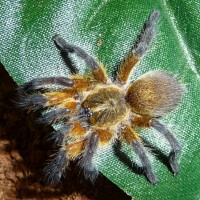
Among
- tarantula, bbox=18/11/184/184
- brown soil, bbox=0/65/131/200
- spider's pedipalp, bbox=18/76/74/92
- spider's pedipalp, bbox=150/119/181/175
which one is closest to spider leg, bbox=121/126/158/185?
tarantula, bbox=18/11/184/184

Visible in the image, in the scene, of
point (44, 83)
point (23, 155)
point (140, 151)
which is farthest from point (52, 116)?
point (23, 155)

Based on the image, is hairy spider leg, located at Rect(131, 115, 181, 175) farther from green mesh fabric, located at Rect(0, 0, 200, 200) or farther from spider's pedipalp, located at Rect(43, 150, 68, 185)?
spider's pedipalp, located at Rect(43, 150, 68, 185)

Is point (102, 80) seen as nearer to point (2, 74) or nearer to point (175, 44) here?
point (175, 44)

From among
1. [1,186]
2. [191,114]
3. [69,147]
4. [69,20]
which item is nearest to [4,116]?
[1,186]

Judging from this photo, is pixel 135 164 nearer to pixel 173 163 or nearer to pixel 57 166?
pixel 173 163

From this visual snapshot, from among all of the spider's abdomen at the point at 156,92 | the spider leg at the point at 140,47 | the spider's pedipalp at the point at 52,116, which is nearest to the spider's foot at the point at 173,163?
the spider's abdomen at the point at 156,92
